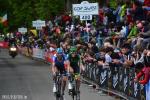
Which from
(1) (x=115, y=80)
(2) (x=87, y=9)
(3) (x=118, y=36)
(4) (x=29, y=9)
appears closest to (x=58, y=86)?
(1) (x=115, y=80)

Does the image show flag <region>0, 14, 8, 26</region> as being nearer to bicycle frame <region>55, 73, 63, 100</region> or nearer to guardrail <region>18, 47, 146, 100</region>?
guardrail <region>18, 47, 146, 100</region>

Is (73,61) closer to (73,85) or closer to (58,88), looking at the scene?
(73,85)

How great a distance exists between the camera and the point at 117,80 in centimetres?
2216

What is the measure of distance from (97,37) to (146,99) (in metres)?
15.0

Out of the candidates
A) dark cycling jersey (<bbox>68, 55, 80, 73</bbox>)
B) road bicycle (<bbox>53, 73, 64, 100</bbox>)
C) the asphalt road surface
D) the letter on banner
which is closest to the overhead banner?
the asphalt road surface

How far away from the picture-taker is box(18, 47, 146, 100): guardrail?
61.9ft

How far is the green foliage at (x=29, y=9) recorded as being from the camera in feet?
212

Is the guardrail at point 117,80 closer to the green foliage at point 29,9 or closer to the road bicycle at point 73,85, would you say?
the road bicycle at point 73,85

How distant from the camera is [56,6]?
64.1 meters

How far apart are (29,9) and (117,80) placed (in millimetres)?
56671

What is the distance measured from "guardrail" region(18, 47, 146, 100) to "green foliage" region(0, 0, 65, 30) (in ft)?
116

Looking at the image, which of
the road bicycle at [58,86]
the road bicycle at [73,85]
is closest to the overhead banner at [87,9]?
the road bicycle at [58,86]

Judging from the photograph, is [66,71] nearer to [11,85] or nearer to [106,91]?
[106,91]

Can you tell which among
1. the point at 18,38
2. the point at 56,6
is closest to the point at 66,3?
the point at 56,6
